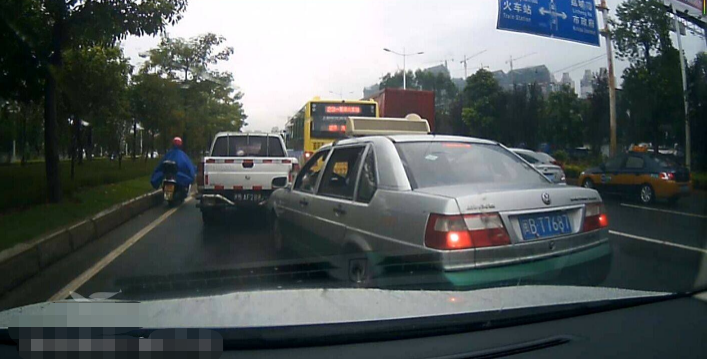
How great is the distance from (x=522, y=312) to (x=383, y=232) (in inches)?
56.7

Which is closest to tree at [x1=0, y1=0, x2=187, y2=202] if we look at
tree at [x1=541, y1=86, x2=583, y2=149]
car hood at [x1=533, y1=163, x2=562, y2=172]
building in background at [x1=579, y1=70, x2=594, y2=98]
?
car hood at [x1=533, y1=163, x2=562, y2=172]

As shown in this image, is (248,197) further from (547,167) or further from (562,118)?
(562,118)

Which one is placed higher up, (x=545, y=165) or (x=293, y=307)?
(x=545, y=165)

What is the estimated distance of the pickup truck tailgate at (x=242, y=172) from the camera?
10102mm

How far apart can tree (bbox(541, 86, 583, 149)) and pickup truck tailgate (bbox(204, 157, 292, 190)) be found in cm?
1234

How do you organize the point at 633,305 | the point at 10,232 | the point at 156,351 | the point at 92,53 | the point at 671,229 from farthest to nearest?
the point at 92,53 → the point at 671,229 → the point at 10,232 → the point at 633,305 → the point at 156,351

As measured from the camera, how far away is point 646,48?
11.8 metres

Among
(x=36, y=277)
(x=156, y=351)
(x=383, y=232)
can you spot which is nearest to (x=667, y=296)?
(x=383, y=232)

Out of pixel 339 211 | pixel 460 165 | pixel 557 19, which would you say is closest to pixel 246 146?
pixel 557 19

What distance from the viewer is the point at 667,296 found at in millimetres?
3467

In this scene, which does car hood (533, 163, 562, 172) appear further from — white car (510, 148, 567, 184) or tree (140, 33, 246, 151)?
tree (140, 33, 246, 151)

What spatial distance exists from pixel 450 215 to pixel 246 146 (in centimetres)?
895

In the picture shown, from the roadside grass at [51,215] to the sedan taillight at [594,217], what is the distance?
18.8 ft

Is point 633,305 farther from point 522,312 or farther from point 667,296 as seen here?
point 522,312
